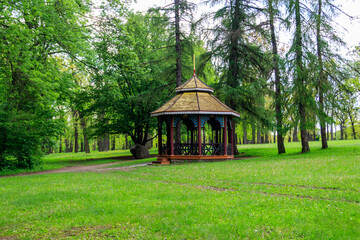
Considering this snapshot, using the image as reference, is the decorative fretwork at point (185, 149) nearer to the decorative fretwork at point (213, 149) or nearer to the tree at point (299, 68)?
the decorative fretwork at point (213, 149)

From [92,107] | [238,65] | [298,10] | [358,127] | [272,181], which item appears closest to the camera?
[272,181]

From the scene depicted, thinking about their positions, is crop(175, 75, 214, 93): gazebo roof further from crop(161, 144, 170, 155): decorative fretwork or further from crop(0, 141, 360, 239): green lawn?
crop(0, 141, 360, 239): green lawn

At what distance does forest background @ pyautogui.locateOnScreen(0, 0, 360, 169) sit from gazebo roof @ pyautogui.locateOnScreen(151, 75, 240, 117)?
206cm

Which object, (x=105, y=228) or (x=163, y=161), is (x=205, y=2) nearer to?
(x=163, y=161)

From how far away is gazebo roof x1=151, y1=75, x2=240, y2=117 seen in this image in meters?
20.6

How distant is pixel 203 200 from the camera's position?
7.36 metres

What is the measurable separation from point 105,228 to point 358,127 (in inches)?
2809

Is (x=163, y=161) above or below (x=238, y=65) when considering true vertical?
below

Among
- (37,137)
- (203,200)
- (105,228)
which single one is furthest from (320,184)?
(37,137)

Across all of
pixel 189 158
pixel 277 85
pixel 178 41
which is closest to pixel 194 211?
pixel 189 158

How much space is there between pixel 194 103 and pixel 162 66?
1091 cm

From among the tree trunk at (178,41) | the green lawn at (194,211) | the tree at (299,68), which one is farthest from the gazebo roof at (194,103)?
the green lawn at (194,211)

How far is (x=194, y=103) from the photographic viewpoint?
21.3 m

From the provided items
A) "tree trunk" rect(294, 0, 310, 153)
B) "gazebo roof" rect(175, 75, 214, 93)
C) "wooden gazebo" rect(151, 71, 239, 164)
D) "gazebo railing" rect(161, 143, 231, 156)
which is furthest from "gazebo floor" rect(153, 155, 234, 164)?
"tree trunk" rect(294, 0, 310, 153)
